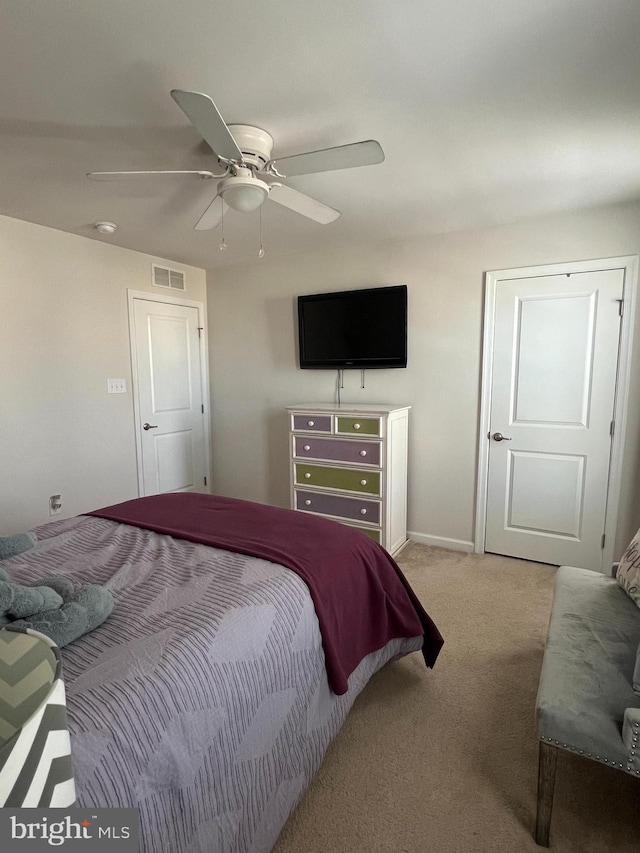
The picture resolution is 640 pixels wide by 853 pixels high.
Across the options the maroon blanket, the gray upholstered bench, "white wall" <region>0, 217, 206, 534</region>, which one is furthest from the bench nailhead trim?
"white wall" <region>0, 217, 206, 534</region>

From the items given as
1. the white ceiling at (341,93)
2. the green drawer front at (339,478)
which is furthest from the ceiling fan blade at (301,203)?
the green drawer front at (339,478)

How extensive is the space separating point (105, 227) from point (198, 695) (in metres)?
3.06

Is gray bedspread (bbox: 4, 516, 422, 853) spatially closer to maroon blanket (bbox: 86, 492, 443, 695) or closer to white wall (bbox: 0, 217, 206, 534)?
maroon blanket (bbox: 86, 492, 443, 695)

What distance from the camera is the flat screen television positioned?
3.49m

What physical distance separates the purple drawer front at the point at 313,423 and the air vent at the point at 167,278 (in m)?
1.79

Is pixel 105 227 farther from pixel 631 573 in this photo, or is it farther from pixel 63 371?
pixel 631 573

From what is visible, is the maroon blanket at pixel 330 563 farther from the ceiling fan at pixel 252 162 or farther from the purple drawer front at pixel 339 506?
the ceiling fan at pixel 252 162

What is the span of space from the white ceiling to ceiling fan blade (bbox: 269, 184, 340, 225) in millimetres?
213

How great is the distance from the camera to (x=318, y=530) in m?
1.94

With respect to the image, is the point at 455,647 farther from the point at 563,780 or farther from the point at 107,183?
the point at 107,183

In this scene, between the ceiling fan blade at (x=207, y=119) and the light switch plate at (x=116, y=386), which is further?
the light switch plate at (x=116, y=386)

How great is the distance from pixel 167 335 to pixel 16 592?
324 cm

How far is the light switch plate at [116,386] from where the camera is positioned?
11.9 feet

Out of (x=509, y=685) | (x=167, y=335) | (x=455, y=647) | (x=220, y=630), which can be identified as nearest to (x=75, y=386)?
(x=167, y=335)
